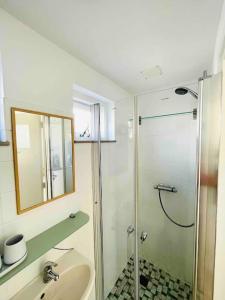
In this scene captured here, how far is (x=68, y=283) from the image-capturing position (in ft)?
3.33

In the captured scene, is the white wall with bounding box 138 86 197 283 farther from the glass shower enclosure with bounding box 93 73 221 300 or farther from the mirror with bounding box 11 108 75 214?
the mirror with bounding box 11 108 75 214

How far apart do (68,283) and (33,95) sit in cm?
134

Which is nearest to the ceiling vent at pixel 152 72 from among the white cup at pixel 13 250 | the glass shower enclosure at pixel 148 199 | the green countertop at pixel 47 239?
the glass shower enclosure at pixel 148 199

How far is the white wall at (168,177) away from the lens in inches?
67.7

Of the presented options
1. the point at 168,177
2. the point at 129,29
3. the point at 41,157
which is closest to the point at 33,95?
the point at 41,157

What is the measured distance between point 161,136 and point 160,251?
1.59 m

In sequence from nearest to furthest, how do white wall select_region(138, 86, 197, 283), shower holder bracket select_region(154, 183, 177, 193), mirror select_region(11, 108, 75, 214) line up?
1. mirror select_region(11, 108, 75, 214)
2. white wall select_region(138, 86, 197, 283)
3. shower holder bracket select_region(154, 183, 177, 193)

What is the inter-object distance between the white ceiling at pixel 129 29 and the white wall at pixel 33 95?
0.29 ft

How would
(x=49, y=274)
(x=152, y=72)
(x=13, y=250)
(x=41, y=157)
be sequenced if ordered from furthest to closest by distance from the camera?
1. (x=152, y=72)
2. (x=41, y=157)
3. (x=49, y=274)
4. (x=13, y=250)

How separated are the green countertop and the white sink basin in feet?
0.77

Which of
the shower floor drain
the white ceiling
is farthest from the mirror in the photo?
the shower floor drain

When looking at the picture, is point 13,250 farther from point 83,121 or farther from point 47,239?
point 83,121

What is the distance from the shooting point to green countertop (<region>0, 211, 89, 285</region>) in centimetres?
76

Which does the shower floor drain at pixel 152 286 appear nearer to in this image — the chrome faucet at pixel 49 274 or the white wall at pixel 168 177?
the white wall at pixel 168 177
